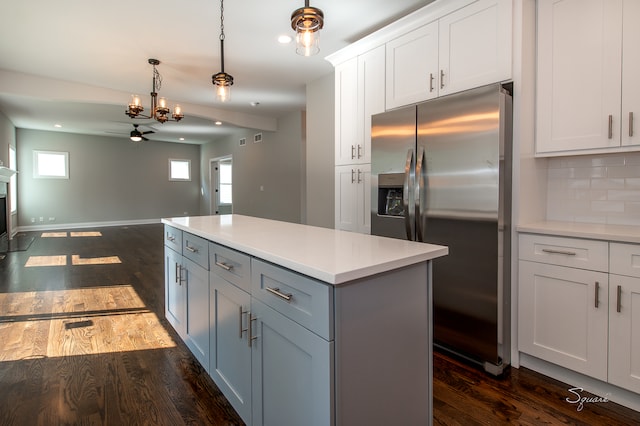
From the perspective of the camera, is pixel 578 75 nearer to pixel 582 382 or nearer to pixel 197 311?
pixel 582 382

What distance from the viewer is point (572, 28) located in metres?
2.02

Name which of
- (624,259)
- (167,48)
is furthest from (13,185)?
(624,259)

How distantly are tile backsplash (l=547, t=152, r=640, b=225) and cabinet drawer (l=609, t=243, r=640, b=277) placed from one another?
0.54 m

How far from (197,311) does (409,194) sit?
1.56m

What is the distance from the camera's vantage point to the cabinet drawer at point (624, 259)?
5.54 ft

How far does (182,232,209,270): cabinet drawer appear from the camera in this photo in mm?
1941

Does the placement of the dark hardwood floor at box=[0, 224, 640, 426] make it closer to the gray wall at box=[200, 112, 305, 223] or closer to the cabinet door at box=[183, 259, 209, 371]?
the cabinet door at box=[183, 259, 209, 371]

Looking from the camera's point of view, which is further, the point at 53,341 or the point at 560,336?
the point at 53,341

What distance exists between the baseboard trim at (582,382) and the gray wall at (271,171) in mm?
5132

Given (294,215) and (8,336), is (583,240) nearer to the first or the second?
(8,336)

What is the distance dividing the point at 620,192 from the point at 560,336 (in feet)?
3.20

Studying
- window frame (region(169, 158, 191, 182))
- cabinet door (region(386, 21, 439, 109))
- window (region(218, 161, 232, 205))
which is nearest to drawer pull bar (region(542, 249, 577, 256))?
cabinet door (region(386, 21, 439, 109))

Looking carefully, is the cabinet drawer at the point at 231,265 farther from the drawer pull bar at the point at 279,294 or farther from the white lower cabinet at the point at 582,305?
the white lower cabinet at the point at 582,305

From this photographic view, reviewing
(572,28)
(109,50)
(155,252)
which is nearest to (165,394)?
(572,28)
